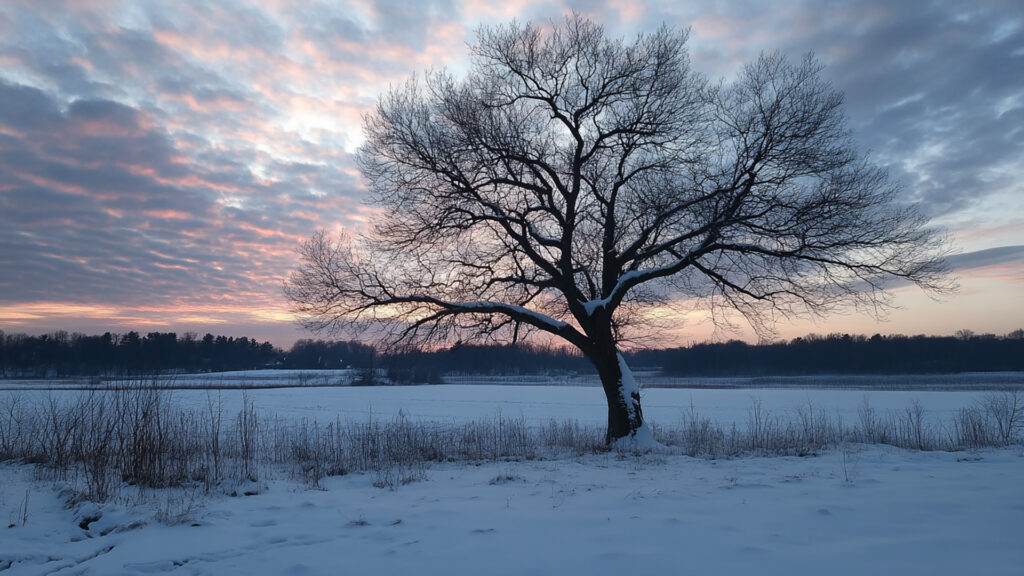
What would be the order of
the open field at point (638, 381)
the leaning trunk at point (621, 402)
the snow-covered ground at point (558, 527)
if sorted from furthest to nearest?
the open field at point (638, 381)
the leaning trunk at point (621, 402)
the snow-covered ground at point (558, 527)

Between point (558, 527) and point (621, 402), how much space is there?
7.08m

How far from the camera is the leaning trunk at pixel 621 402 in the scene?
38.8 ft

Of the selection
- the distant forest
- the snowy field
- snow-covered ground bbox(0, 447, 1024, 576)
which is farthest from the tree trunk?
the distant forest

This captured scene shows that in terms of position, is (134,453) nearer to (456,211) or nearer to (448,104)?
(456,211)

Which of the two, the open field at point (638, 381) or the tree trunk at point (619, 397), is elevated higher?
the tree trunk at point (619, 397)

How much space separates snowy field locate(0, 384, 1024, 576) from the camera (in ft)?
13.6

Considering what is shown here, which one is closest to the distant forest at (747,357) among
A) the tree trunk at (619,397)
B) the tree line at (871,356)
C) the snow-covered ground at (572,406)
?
the tree line at (871,356)

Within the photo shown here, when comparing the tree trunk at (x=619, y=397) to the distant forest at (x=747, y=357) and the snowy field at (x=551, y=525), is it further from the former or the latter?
the distant forest at (x=747, y=357)

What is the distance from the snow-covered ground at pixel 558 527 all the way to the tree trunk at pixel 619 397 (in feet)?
12.4

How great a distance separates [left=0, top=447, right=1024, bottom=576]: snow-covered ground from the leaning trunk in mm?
3751

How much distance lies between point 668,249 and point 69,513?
11292 mm

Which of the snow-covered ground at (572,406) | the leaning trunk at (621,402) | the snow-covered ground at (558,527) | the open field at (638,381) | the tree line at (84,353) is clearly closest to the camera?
the snow-covered ground at (558,527)

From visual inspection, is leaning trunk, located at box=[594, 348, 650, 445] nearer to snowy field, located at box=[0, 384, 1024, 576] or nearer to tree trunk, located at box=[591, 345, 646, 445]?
tree trunk, located at box=[591, 345, 646, 445]

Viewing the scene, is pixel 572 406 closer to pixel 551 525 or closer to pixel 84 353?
pixel 551 525
